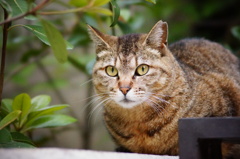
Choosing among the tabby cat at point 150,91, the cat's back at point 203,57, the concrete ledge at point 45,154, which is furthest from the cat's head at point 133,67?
the concrete ledge at point 45,154

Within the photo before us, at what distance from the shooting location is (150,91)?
1.87 metres

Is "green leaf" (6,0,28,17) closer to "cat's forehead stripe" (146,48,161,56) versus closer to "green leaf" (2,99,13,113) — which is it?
"green leaf" (2,99,13,113)

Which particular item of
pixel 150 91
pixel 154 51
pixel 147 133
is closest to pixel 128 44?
pixel 154 51

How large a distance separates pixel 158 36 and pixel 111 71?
0.30 m

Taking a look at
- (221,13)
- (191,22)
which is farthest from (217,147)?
(221,13)

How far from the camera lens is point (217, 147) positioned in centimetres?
152

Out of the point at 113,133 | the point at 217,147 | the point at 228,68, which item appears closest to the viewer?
the point at 217,147

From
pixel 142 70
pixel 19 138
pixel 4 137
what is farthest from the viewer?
pixel 142 70

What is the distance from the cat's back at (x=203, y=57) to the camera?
2.21 meters

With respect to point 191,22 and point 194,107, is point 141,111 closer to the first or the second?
point 194,107

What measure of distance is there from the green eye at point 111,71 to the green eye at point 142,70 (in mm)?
117

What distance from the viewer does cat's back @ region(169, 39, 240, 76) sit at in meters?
2.21

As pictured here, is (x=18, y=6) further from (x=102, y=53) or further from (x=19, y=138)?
(x=102, y=53)

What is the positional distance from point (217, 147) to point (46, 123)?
780 mm
